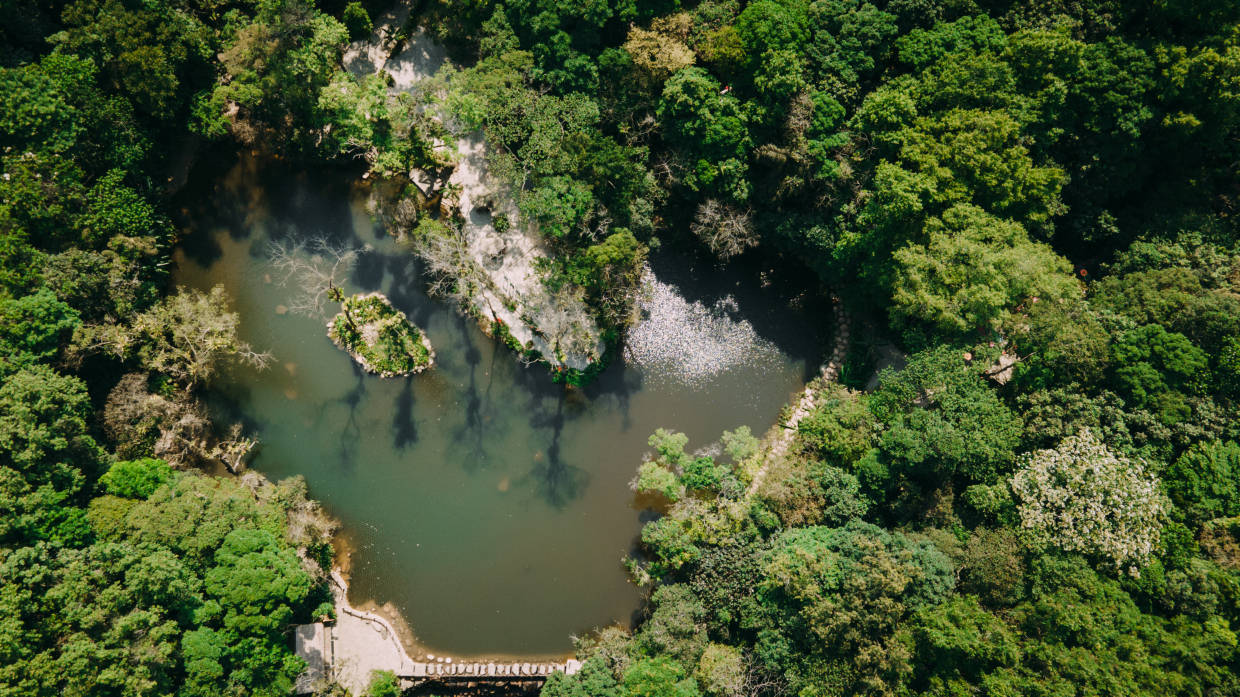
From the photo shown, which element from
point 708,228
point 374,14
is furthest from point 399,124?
point 708,228

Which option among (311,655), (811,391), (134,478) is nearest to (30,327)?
(134,478)

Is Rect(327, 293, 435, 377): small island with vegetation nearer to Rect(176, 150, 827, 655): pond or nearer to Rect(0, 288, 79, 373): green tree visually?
Rect(176, 150, 827, 655): pond

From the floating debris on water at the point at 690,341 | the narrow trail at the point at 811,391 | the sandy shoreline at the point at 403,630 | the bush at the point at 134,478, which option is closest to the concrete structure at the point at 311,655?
the sandy shoreline at the point at 403,630

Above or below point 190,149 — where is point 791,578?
below

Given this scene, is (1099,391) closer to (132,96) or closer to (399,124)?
(399,124)

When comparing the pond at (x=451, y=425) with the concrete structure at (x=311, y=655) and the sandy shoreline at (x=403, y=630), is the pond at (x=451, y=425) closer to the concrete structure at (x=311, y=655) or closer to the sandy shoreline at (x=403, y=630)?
the sandy shoreline at (x=403, y=630)

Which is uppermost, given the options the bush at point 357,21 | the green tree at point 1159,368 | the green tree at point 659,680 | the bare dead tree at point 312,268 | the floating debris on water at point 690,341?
the bush at point 357,21
